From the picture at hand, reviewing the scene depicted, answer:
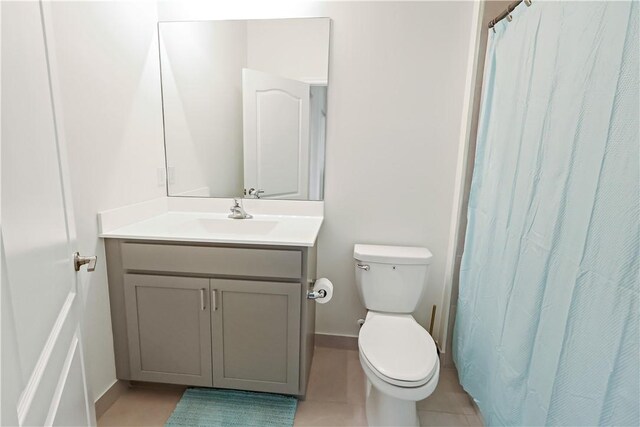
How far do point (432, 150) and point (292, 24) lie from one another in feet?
3.50

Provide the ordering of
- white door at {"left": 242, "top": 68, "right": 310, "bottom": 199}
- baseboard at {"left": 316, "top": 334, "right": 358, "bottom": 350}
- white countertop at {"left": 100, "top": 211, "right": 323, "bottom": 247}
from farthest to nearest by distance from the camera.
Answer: baseboard at {"left": 316, "top": 334, "right": 358, "bottom": 350}, white door at {"left": 242, "top": 68, "right": 310, "bottom": 199}, white countertop at {"left": 100, "top": 211, "right": 323, "bottom": 247}

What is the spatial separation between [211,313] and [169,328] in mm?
232

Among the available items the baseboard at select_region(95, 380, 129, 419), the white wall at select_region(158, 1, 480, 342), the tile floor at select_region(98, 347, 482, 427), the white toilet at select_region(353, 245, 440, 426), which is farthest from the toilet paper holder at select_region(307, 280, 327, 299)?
the baseboard at select_region(95, 380, 129, 419)

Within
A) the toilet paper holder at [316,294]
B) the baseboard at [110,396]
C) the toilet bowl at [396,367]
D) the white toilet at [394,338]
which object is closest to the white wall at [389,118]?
the white toilet at [394,338]

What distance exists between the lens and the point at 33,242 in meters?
0.69

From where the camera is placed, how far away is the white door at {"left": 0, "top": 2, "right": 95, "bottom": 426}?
23.2 inches

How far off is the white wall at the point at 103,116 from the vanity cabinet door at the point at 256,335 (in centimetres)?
53

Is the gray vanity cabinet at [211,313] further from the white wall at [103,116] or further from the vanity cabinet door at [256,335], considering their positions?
the white wall at [103,116]

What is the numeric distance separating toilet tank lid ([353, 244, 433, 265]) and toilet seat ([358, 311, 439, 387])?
30 cm

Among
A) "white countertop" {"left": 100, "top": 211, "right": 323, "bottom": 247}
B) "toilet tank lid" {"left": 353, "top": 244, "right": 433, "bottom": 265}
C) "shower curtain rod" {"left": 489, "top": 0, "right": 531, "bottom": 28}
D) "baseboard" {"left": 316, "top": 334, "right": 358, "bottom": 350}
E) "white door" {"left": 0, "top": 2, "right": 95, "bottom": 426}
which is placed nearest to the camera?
"white door" {"left": 0, "top": 2, "right": 95, "bottom": 426}

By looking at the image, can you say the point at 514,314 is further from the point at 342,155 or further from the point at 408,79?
the point at 408,79

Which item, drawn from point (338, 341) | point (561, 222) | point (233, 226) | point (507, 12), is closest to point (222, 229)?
point (233, 226)

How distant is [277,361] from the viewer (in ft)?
4.99

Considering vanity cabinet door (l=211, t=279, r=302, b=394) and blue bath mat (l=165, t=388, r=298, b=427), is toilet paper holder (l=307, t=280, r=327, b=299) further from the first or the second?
blue bath mat (l=165, t=388, r=298, b=427)
